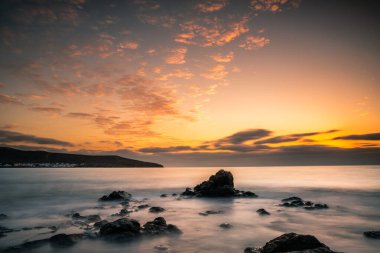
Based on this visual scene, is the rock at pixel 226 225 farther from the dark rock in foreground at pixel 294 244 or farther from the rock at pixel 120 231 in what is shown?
the dark rock in foreground at pixel 294 244

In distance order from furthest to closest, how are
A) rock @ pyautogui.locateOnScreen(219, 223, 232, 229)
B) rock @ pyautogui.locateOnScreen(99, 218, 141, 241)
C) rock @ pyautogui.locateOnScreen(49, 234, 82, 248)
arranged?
rock @ pyautogui.locateOnScreen(219, 223, 232, 229)
rock @ pyautogui.locateOnScreen(99, 218, 141, 241)
rock @ pyautogui.locateOnScreen(49, 234, 82, 248)

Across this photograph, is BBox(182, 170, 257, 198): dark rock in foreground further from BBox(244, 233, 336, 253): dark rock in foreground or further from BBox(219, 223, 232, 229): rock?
BBox(244, 233, 336, 253): dark rock in foreground

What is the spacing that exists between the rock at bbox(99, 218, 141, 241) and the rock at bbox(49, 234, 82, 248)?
126 cm

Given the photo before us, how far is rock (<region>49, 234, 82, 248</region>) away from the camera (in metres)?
13.0

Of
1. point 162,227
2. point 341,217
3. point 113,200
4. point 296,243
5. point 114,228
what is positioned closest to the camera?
point 296,243

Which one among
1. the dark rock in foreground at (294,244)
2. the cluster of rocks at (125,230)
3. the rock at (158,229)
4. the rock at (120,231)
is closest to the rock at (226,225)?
the rock at (158,229)

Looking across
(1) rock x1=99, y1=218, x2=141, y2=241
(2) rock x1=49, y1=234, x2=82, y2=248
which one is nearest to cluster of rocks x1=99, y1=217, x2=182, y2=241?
(1) rock x1=99, y1=218, x2=141, y2=241

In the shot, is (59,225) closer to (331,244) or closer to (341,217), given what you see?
(331,244)

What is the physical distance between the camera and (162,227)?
16.1m

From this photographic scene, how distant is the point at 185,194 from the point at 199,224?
68.6ft

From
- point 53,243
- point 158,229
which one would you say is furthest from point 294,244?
point 53,243

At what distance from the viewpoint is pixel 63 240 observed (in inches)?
526

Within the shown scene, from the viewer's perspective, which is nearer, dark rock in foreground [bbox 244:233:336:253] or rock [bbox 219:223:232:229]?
dark rock in foreground [bbox 244:233:336:253]

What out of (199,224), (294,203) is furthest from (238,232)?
(294,203)
